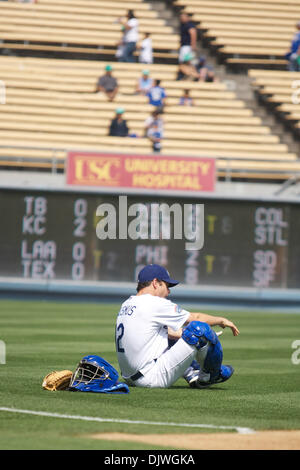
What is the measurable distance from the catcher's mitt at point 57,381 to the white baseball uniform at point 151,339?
530 mm

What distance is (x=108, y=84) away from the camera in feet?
95.0

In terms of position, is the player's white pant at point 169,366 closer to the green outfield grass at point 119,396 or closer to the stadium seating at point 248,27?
the green outfield grass at point 119,396

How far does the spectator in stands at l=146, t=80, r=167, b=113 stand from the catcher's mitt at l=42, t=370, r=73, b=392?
20.5m

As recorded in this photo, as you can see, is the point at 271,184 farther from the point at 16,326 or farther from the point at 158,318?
the point at 158,318

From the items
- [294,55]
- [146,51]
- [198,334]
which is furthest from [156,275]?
[294,55]

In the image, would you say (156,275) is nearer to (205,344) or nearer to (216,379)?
(205,344)

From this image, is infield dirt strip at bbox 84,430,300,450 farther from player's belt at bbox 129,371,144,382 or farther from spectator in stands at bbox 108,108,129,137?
spectator in stands at bbox 108,108,129,137

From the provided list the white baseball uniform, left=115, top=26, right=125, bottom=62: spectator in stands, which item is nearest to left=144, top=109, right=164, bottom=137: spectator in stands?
left=115, top=26, right=125, bottom=62: spectator in stands

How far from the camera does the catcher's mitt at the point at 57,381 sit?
9039 millimetres

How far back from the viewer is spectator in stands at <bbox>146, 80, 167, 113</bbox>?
2886cm

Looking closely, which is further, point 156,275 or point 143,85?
point 143,85

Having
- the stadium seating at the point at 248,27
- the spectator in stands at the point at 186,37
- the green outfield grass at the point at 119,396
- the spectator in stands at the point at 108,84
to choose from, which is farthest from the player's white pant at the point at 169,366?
the stadium seating at the point at 248,27

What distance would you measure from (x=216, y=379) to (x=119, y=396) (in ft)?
4.02

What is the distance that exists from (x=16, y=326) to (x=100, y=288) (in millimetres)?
6892
